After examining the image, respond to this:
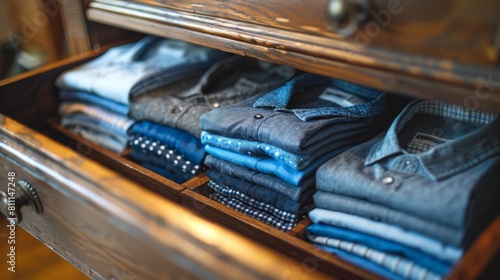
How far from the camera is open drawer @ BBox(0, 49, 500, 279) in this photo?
16.8 inches

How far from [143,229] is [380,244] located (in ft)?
0.91

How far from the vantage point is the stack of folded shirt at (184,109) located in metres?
0.81

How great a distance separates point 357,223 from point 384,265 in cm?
6

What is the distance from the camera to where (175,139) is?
82 centimetres

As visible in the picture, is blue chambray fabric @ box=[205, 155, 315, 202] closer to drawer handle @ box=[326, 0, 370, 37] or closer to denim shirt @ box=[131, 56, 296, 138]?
denim shirt @ box=[131, 56, 296, 138]

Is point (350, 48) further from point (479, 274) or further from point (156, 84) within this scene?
point (156, 84)

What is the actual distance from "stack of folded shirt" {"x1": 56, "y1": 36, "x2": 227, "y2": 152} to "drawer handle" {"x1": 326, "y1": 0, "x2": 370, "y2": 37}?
18.3 inches

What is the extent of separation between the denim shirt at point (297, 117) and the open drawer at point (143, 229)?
0.11 m

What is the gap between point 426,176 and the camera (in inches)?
21.4

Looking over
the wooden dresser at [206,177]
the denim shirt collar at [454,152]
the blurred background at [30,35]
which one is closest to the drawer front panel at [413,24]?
the wooden dresser at [206,177]

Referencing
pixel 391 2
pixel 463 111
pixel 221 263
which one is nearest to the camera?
pixel 221 263

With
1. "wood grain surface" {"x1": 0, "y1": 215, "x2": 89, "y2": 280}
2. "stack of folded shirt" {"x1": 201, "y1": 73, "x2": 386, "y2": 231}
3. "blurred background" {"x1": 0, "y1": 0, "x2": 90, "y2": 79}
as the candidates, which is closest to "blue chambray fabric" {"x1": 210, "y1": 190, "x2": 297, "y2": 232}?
"stack of folded shirt" {"x1": 201, "y1": 73, "x2": 386, "y2": 231}

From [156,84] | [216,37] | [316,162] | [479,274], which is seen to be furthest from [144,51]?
[479,274]

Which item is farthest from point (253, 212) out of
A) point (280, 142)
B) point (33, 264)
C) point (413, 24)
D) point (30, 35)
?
point (30, 35)
